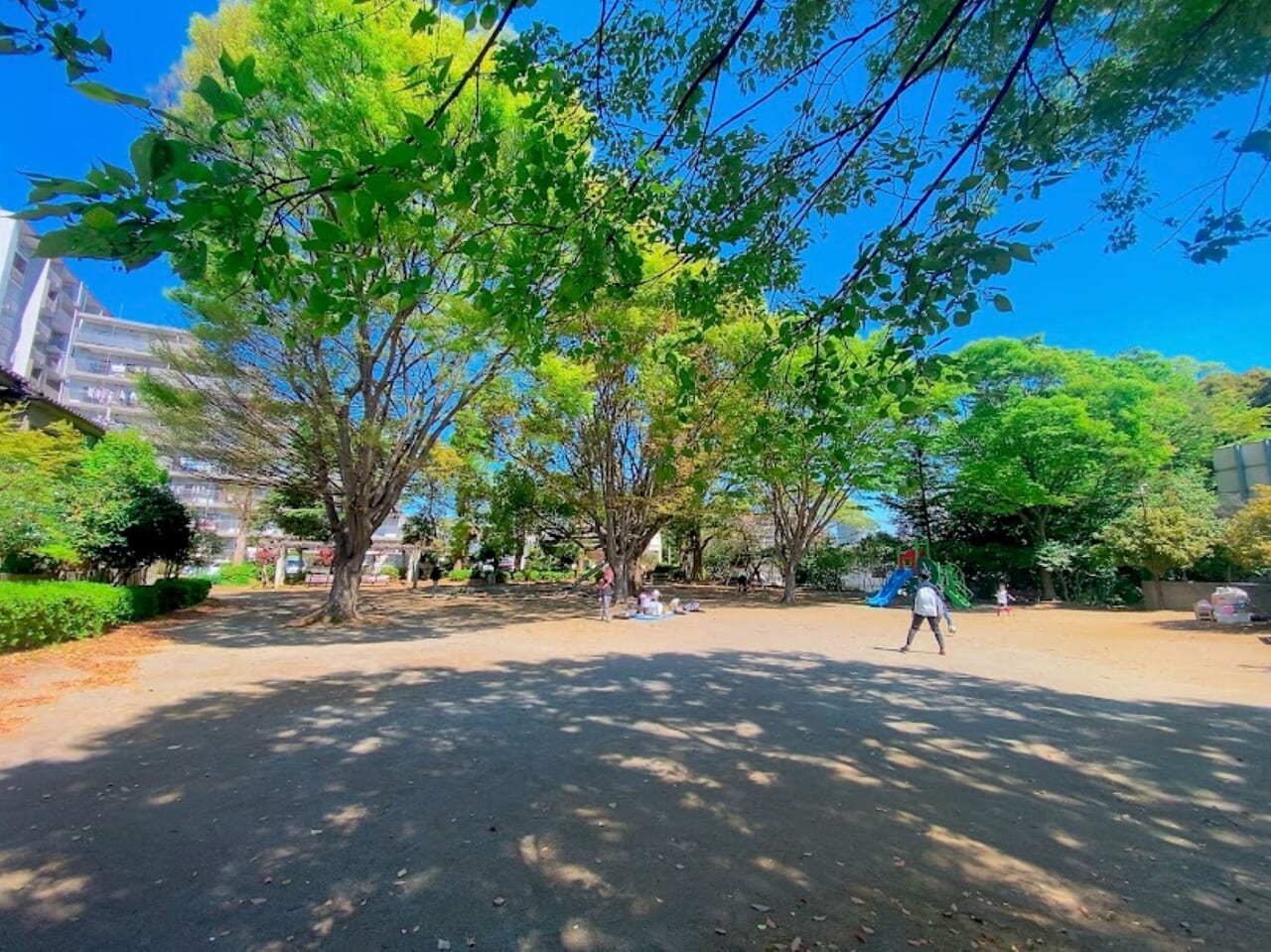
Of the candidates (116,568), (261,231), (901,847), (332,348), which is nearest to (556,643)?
(332,348)

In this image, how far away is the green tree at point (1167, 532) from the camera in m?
17.5

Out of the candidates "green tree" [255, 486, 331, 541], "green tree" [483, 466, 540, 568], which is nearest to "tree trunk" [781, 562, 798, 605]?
"green tree" [483, 466, 540, 568]

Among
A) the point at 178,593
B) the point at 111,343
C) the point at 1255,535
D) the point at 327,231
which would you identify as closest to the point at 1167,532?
the point at 1255,535

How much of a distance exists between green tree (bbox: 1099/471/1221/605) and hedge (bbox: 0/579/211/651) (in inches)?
978

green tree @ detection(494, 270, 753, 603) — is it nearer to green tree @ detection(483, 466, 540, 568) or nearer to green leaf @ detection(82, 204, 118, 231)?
green tree @ detection(483, 466, 540, 568)

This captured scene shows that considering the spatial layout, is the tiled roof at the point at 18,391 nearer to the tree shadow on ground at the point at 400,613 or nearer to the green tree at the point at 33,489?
the green tree at the point at 33,489

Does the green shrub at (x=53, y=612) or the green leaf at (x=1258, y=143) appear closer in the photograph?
the green leaf at (x=1258, y=143)

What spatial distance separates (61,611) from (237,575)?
25382 mm

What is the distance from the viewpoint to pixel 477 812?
3.85 metres

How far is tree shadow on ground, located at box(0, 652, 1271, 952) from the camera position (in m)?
2.68

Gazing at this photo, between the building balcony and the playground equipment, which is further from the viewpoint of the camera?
the building balcony

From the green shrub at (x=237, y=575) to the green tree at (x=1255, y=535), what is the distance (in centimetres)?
3746

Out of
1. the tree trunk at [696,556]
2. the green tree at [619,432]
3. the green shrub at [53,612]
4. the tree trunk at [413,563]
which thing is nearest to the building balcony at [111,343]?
the tree trunk at [413,563]

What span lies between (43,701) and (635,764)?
6616 millimetres
